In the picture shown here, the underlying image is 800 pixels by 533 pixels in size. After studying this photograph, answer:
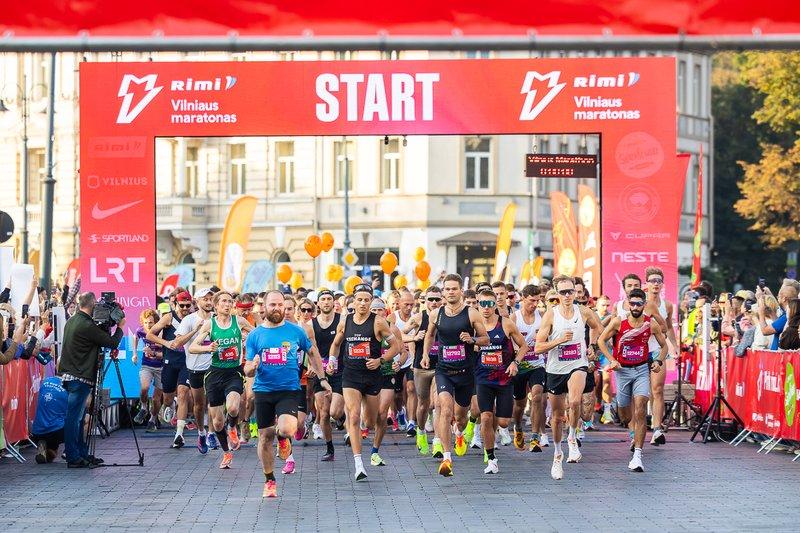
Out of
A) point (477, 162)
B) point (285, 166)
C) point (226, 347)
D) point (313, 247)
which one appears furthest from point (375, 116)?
point (285, 166)

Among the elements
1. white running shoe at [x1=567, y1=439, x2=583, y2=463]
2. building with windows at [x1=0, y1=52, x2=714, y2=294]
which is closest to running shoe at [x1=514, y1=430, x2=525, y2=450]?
white running shoe at [x1=567, y1=439, x2=583, y2=463]

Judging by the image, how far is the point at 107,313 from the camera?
1711cm

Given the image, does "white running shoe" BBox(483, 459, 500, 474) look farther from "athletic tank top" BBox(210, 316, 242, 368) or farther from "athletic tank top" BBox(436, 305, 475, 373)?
"athletic tank top" BBox(210, 316, 242, 368)

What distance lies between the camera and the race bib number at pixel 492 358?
16281 mm

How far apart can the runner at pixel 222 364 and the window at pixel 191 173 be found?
1729 inches

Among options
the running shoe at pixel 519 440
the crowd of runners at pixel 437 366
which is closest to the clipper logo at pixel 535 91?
the crowd of runners at pixel 437 366

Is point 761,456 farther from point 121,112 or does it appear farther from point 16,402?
point 121,112

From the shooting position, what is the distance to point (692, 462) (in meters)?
17.4

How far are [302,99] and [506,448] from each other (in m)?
6.81

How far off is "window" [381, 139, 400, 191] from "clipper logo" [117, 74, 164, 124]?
3272 centimetres

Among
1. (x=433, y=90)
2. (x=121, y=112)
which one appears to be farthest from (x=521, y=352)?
(x=121, y=112)

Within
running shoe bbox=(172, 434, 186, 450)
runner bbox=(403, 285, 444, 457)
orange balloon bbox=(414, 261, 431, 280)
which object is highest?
orange balloon bbox=(414, 261, 431, 280)

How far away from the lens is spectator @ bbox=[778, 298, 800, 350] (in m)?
17.9

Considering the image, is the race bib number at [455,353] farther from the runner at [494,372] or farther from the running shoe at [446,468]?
the running shoe at [446,468]
